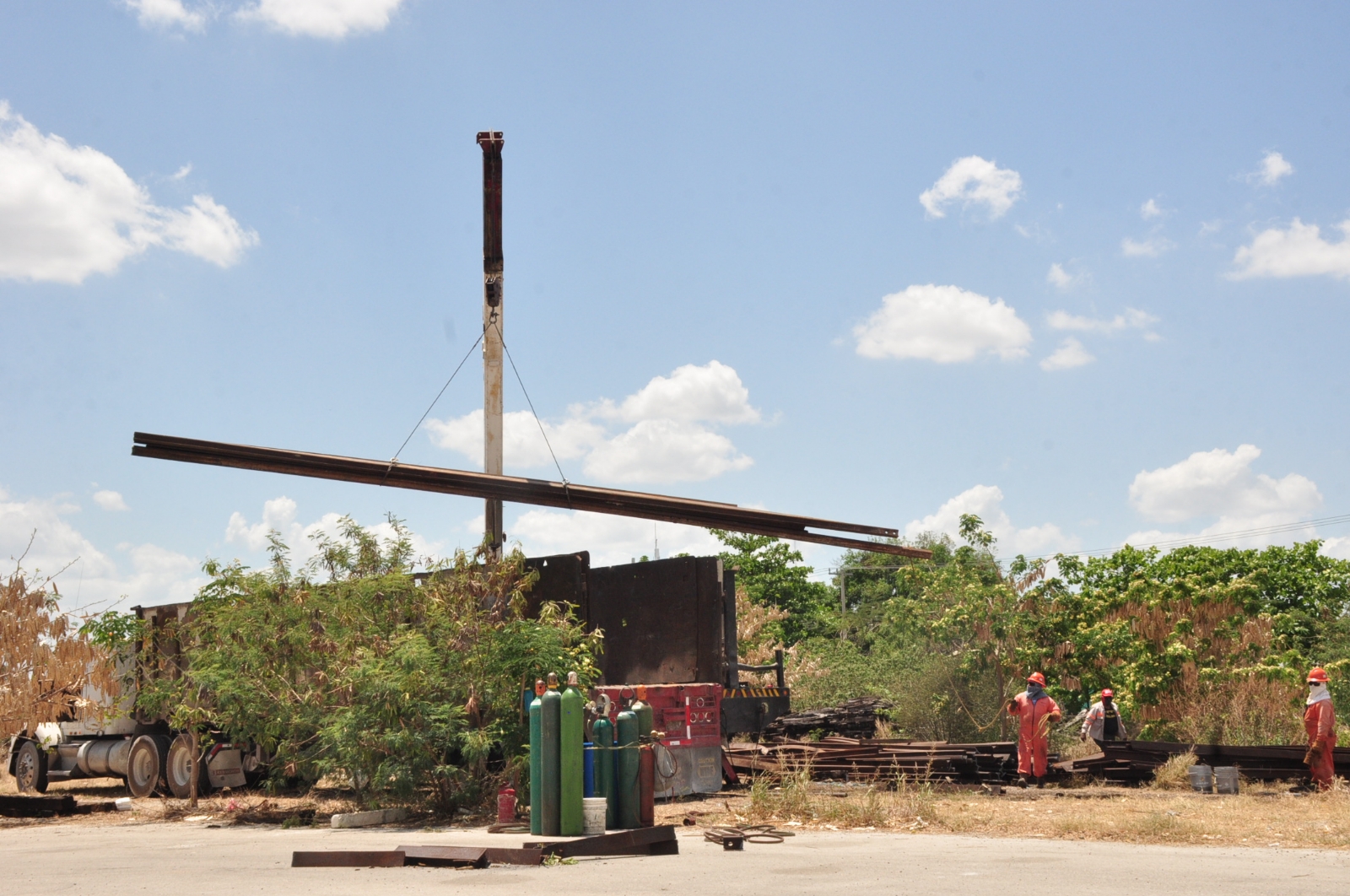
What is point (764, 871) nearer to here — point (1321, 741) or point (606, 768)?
point (606, 768)

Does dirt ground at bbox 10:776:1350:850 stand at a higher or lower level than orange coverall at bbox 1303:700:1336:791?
lower

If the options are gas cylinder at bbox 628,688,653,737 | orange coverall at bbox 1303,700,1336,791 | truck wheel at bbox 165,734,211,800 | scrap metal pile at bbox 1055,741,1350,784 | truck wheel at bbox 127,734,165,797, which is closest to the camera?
gas cylinder at bbox 628,688,653,737

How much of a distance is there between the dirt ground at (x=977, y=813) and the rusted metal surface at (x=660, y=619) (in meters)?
1.58

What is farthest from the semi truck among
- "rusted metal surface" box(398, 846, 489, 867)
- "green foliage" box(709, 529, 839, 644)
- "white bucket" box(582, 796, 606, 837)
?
"green foliage" box(709, 529, 839, 644)

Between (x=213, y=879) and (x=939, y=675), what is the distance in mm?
14254

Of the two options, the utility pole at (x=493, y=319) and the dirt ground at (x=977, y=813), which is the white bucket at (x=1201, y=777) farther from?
the utility pole at (x=493, y=319)

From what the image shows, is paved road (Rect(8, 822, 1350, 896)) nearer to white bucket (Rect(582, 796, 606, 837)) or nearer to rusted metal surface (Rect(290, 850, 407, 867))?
rusted metal surface (Rect(290, 850, 407, 867))

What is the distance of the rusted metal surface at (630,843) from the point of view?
965 centimetres

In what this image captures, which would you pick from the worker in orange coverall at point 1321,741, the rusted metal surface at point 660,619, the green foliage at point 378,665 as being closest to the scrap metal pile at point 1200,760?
the worker in orange coverall at point 1321,741

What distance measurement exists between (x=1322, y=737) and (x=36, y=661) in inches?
675

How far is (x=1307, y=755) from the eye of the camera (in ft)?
49.1

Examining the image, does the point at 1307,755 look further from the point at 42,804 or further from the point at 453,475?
the point at 42,804

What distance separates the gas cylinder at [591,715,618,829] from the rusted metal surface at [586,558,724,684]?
3.40 meters

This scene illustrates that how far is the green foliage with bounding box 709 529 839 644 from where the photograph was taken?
5041cm
